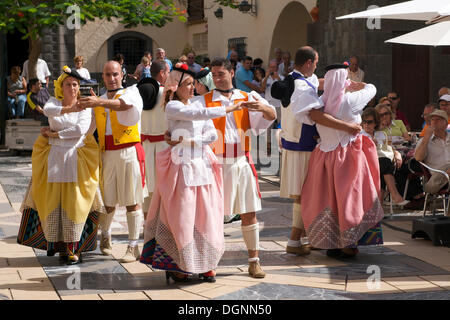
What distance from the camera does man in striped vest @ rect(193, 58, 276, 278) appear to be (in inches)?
256

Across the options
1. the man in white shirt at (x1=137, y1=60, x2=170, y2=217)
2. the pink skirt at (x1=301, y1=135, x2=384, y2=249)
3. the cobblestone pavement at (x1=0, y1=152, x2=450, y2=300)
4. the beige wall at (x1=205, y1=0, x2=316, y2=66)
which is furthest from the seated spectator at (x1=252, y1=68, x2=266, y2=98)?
the pink skirt at (x1=301, y1=135, x2=384, y2=249)

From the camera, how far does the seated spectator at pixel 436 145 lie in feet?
29.4

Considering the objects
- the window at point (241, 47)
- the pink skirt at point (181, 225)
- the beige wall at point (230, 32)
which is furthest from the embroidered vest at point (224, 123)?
the window at point (241, 47)

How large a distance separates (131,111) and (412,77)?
12.2m

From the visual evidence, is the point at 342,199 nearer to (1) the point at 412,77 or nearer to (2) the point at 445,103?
(2) the point at 445,103

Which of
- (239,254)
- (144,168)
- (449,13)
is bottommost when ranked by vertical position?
(239,254)

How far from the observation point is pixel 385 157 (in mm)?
9406

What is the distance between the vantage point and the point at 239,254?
24.7ft

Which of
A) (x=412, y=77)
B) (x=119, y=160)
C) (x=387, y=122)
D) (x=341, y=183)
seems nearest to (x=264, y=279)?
(x=341, y=183)

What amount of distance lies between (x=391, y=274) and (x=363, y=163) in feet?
3.56

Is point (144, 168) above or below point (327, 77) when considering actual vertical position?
below

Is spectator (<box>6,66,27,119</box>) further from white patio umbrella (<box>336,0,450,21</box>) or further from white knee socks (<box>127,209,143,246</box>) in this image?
white knee socks (<box>127,209,143,246</box>)
